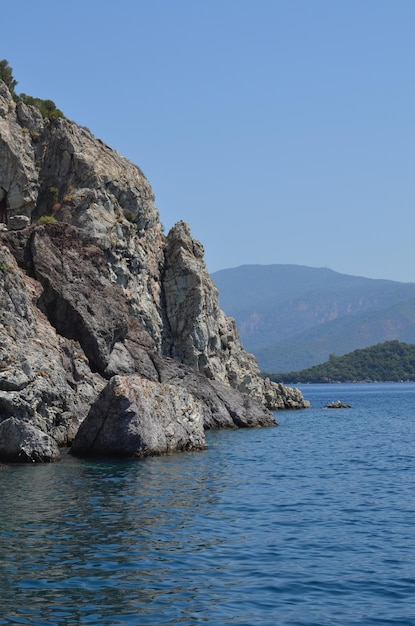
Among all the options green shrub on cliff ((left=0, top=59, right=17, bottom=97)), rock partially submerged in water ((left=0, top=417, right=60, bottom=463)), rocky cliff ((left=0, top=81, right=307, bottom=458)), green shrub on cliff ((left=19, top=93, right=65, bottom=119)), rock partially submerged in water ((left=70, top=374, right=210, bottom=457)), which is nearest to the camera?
rock partially submerged in water ((left=0, top=417, right=60, bottom=463))

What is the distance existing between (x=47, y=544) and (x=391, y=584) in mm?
9648

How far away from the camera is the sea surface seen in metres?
17.6

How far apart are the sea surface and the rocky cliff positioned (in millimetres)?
9718

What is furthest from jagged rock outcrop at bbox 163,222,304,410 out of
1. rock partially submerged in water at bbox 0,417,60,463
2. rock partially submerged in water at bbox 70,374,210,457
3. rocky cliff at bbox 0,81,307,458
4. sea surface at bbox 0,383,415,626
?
rock partially submerged in water at bbox 0,417,60,463

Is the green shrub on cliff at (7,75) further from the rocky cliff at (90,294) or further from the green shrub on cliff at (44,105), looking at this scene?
the rocky cliff at (90,294)

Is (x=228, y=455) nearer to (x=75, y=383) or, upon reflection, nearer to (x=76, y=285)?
(x=75, y=383)

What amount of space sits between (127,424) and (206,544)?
21904mm

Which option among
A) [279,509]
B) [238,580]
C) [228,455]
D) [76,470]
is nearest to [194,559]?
[238,580]

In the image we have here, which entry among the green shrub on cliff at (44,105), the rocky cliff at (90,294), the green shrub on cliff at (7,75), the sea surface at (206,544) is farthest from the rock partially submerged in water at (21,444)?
the green shrub on cliff at (7,75)

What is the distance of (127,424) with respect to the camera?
45.3m

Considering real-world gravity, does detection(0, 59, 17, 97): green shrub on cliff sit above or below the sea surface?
above

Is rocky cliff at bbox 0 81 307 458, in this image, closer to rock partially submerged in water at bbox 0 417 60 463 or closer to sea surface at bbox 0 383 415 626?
rock partially submerged in water at bbox 0 417 60 463

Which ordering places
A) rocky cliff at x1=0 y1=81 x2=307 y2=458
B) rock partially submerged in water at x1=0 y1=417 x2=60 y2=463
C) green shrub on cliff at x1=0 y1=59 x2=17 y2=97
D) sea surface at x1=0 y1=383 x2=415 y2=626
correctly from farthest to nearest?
1. green shrub on cliff at x1=0 y1=59 x2=17 y2=97
2. rocky cliff at x1=0 y1=81 x2=307 y2=458
3. rock partially submerged in water at x1=0 y1=417 x2=60 y2=463
4. sea surface at x1=0 y1=383 x2=415 y2=626

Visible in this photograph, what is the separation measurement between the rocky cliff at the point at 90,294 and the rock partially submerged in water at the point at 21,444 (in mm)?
2703
